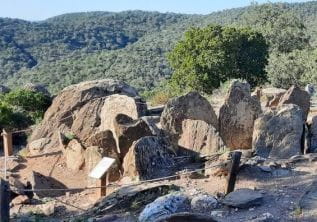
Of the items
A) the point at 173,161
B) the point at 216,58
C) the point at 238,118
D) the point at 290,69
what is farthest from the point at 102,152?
the point at 290,69

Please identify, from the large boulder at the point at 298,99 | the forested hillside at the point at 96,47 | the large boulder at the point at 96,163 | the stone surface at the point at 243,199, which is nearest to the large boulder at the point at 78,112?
the large boulder at the point at 96,163

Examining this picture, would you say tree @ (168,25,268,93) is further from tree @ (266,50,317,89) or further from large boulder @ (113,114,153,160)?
large boulder @ (113,114,153,160)

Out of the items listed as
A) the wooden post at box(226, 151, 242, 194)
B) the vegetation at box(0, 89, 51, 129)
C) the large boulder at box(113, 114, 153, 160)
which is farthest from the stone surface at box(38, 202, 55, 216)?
the vegetation at box(0, 89, 51, 129)

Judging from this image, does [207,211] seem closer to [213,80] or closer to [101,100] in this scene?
[101,100]

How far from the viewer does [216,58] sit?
24.6 metres

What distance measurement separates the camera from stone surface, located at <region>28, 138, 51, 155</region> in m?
12.1

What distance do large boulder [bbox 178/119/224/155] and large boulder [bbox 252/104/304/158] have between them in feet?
2.23

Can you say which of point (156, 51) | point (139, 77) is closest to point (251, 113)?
point (139, 77)

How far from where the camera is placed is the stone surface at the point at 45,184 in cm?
929

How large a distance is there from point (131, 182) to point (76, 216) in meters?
1.38

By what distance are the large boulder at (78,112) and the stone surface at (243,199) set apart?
4978 mm

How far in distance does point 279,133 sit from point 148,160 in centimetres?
239

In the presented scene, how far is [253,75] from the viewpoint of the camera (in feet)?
85.7

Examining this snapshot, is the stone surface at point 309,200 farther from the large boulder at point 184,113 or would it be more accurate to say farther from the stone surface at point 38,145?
the stone surface at point 38,145
